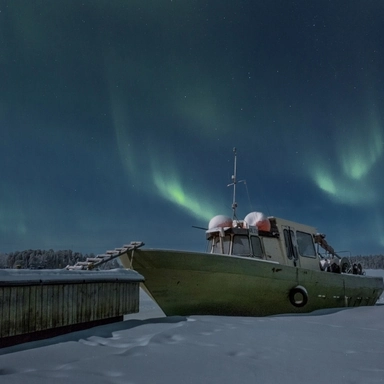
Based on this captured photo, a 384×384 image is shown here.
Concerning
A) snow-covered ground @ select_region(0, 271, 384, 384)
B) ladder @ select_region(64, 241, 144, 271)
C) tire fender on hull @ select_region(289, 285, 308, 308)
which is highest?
ladder @ select_region(64, 241, 144, 271)

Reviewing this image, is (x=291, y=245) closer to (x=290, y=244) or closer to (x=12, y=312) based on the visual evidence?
(x=290, y=244)

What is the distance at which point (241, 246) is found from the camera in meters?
13.4

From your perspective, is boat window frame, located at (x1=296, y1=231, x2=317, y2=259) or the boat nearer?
the boat

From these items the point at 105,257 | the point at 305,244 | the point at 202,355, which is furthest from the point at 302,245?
the point at 202,355

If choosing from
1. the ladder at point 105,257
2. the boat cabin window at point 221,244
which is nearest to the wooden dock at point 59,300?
the ladder at point 105,257

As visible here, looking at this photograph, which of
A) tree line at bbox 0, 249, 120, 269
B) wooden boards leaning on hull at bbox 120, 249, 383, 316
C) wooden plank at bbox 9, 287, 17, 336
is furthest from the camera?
tree line at bbox 0, 249, 120, 269

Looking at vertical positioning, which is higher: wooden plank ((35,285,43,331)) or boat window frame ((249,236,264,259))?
boat window frame ((249,236,264,259))

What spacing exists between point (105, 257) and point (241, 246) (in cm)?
477

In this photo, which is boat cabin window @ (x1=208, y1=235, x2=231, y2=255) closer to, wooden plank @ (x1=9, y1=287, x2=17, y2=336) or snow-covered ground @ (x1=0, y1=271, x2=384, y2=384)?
snow-covered ground @ (x1=0, y1=271, x2=384, y2=384)

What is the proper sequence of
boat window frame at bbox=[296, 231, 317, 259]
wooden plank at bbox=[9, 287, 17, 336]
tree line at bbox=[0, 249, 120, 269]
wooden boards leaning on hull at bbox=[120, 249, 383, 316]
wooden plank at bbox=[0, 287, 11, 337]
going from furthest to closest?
tree line at bbox=[0, 249, 120, 269], boat window frame at bbox=[296, 231, 317, 259], wooden boards leaning on hull at bbox=[120, 249, 383, 316], wooden plank at bbox=[9, 287, 17, 336], wooden plank at bbox=[0, 287, 11, 337]

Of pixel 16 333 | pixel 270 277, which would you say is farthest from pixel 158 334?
pixel 270 277

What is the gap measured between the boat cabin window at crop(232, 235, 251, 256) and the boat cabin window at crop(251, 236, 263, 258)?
8.0 inches

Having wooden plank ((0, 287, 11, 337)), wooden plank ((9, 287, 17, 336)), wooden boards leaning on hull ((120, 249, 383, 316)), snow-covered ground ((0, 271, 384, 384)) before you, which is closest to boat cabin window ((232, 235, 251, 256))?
wooden boards leaning on hull ((120, 249, 383, 316))

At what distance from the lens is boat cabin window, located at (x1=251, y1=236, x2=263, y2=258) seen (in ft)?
44.0
